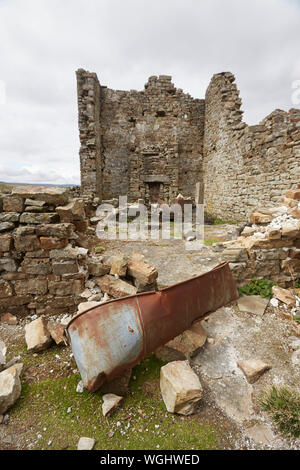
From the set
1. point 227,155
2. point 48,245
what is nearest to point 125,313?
point 48,245

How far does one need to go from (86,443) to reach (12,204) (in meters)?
2.50

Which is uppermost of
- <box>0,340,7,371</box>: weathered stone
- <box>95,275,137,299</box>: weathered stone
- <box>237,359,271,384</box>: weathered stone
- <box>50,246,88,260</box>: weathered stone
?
<box>50,246,88,260</box>: weathered stone

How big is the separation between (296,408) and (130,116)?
43.9 feet

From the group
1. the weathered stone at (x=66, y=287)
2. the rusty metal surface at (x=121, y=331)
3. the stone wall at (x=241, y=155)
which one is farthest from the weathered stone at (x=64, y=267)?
the stone wall at (x=241, y=155)

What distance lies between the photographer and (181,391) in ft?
4.88

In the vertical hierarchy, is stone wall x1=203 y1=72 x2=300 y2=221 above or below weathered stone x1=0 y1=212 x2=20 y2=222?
above

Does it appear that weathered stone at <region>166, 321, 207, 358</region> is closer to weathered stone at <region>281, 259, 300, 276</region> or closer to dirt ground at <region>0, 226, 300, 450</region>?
dirt ground at <region>0, 226, 300, 450</region>

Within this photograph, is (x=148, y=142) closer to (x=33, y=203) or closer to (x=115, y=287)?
(x=33, y=203)

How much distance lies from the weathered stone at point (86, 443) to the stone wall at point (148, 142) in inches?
413

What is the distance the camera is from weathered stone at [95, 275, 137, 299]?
2496 mm

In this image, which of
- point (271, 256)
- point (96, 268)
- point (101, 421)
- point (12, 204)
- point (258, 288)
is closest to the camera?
point (101, 421)

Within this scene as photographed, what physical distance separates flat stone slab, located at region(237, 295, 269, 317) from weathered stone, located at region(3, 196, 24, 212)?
326cm

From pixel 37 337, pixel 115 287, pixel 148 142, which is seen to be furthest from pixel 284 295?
pixel 148 142

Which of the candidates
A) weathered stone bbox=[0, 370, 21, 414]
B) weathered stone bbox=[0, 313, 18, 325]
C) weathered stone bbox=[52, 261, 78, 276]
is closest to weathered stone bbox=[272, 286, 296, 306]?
weathered stone bbox=[52, 261, 78, 276]
